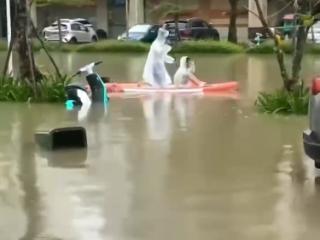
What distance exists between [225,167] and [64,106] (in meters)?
6.82

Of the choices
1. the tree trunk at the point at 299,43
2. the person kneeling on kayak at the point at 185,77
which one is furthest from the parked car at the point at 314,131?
the person kneeling on kayak at the point at 185,77

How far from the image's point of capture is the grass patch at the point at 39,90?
1666 centimetres

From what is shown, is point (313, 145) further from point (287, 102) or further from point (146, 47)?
point (146, 47)

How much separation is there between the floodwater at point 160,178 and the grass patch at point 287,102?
313mm

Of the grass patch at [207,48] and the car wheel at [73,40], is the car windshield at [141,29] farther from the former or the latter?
the grass patch at [207,48]

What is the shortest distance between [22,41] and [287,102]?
231 inches

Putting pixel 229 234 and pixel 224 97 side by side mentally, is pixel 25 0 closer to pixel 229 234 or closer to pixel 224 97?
pixel 224 97

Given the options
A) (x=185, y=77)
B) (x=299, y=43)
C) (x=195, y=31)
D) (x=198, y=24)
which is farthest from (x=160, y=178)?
(x=198, y=24)

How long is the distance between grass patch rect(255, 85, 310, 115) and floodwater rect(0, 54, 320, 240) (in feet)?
1.03

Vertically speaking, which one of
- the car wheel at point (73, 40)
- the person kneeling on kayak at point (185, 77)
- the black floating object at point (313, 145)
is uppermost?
the black floating object at point (313, 145)

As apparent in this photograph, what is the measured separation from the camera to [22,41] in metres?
17.7

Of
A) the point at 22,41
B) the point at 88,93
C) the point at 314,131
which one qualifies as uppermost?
the point at 314,131

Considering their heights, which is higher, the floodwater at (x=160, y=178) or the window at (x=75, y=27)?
the floodwater at (x=160, y=178)

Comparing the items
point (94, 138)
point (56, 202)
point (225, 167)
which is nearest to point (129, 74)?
point (94, 138)
